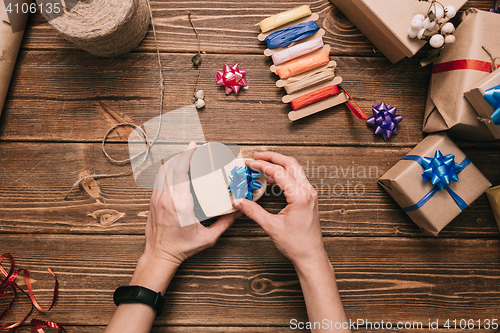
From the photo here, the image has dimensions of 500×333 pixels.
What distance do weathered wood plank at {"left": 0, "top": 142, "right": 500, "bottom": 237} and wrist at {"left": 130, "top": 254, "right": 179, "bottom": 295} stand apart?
0.14 meters

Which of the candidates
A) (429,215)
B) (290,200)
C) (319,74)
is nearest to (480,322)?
(429,215)

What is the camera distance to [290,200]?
0.72 meters

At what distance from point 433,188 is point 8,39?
1.36 meters

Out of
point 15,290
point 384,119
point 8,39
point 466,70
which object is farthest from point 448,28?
point 15,290

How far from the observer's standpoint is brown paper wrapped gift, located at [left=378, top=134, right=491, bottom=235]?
2.61ft

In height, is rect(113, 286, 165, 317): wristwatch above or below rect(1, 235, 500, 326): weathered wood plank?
above

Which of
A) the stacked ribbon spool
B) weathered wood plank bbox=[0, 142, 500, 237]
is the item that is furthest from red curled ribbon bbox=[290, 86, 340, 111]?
weathered wood plank bbox=[0, 142, 500, 237]

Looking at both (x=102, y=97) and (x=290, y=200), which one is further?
(x=102, y=97)

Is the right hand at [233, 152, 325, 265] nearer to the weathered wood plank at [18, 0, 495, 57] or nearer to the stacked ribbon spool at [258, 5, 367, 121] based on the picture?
the stacked ribbon spool at [258, 5, 367, 121]

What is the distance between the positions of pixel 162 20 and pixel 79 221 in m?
0.71

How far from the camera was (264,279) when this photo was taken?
0.87 meters

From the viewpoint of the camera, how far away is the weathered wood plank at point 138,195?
874 mm

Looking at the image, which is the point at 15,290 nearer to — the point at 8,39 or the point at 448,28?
the point at 8,39

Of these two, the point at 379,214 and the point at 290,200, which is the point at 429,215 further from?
the point at 290,200
